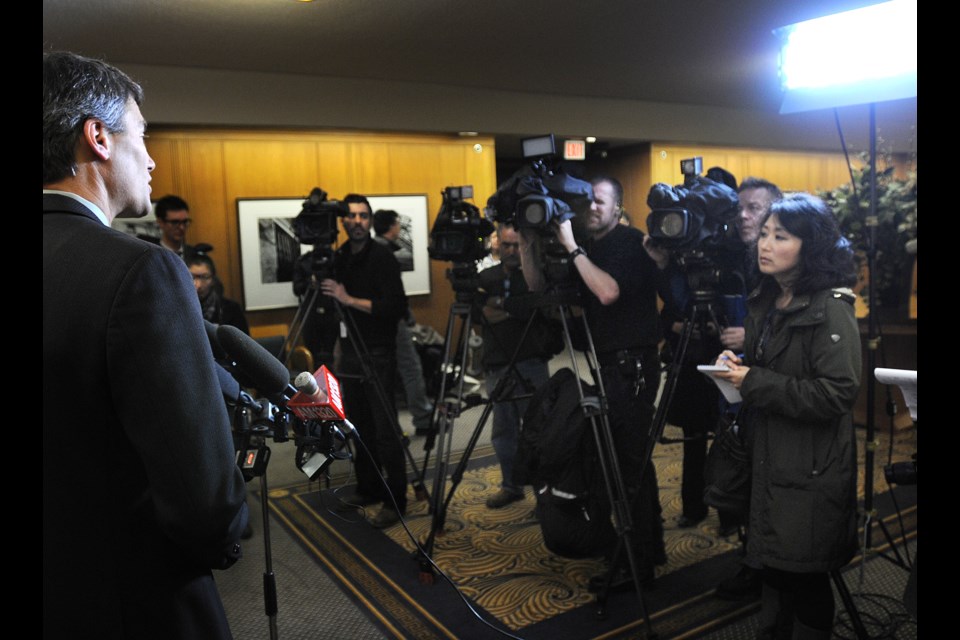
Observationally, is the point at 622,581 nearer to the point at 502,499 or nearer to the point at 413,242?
the point at 502,499

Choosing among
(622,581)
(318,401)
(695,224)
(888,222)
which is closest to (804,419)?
(695,224)

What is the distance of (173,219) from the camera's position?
14.5 feet

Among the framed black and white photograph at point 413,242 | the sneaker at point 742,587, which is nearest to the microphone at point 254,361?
the sneaker at point 742,587

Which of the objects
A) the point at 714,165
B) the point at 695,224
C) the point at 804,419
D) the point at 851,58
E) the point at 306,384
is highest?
the point at 714,165

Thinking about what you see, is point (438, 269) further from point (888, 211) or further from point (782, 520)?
point (782, 520)

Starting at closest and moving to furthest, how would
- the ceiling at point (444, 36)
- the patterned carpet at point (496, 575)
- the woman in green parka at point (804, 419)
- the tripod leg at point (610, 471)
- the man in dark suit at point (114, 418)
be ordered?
the man in dark suit at point (114, 418) → the woman in green parka at point (804, 419) → the tripod leg at point (610, 471) → the patterned carpet at point (496, 575) → the ceiling at point (444, 36)

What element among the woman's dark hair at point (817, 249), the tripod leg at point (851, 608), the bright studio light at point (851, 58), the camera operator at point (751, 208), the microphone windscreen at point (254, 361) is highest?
the bright studio light at point (851, 58)

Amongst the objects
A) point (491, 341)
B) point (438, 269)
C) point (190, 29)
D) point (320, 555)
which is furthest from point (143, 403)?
point (438, 269)

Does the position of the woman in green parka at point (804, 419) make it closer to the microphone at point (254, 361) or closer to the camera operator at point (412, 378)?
the microphone at point (254, 361)

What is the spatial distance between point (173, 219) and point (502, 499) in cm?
259

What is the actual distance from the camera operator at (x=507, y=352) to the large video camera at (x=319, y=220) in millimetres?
807

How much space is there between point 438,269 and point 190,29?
3334 mm

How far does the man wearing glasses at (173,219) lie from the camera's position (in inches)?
171

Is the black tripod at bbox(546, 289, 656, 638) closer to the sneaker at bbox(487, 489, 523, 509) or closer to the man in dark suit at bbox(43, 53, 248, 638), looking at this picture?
the sneaker at bbox(487, 489, 523, 509)
